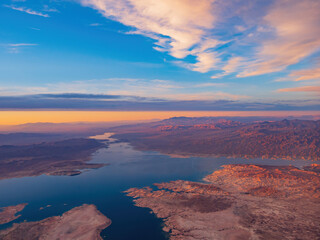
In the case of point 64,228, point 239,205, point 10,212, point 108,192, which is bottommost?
point 108,192

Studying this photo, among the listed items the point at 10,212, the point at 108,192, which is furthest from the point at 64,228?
the point at 108,192

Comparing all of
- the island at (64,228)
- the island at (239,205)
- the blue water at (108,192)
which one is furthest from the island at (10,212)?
the island at (239,205)

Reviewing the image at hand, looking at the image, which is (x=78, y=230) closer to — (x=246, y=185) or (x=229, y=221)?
(x=229, y=221)

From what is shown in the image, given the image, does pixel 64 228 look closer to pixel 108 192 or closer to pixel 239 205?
pixel 108 192

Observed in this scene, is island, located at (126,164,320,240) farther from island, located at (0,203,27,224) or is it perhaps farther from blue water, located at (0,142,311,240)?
island, located at (0,203,27,224)

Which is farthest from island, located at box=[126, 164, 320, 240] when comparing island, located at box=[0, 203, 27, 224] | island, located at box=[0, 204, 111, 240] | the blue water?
island, located at box=[0, 203, 27, 224]

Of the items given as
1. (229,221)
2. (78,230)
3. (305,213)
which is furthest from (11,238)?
(305,213)

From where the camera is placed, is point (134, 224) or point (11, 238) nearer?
point (11, 238)
